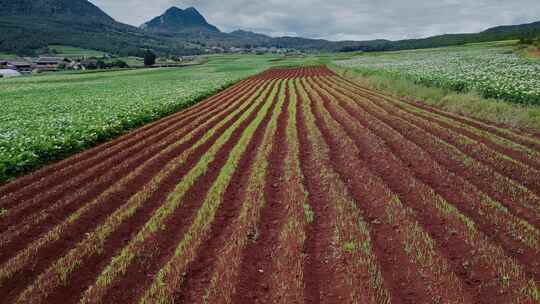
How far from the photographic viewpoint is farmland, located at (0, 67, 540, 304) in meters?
5.00

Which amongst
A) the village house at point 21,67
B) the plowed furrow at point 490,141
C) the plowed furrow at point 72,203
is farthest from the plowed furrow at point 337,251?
the village house at point 21,67

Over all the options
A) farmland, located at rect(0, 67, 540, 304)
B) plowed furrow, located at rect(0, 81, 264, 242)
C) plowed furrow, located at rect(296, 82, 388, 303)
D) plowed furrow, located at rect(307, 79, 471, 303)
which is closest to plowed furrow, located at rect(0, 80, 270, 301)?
farmland, located at rect(0, 67, 540, 304)

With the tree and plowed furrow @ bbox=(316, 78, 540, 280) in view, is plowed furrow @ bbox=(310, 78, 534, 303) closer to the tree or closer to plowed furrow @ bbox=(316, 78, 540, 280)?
plowed furrow @ bbox=(316, 78, 540, 280)

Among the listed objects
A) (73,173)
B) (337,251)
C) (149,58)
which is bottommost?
(149,58)

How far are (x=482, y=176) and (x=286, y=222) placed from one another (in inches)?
234

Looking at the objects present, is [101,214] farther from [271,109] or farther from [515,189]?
[271,109]

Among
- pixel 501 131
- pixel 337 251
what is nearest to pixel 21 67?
pixel 501 131

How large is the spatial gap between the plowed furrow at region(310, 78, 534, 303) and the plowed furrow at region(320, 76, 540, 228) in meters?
1.45

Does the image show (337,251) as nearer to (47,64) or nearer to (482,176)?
(482,176)

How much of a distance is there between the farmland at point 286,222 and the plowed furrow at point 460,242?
0.03 meters

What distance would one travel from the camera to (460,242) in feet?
19.3

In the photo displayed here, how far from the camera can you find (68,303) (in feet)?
16.0

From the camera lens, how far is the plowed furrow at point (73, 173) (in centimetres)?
881

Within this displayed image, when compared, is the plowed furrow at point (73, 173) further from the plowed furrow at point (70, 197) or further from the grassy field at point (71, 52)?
the grassy field at point (71, 52)
